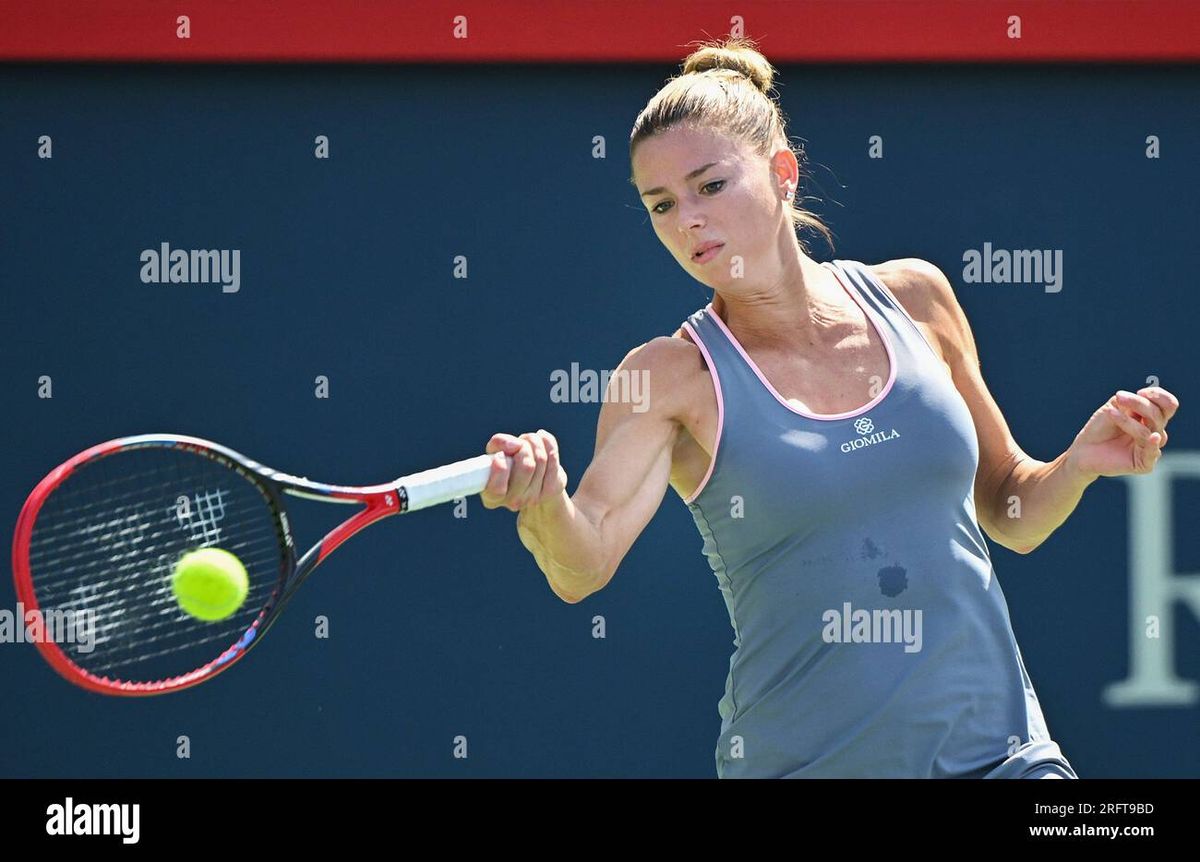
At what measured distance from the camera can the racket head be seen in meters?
2.23

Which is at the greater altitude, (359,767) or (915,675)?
(915,675)

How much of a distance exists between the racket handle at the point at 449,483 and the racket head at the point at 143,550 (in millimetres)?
192

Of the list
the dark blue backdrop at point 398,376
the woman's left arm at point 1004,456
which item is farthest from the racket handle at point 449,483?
the dark blue backdrop at point 398,376

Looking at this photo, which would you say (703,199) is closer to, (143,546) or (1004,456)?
(1004,456)

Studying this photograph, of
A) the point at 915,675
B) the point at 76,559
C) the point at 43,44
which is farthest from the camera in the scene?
the point at 43,44

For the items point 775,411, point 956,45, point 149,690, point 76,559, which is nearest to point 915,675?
point 775,411

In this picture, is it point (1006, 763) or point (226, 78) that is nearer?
point (1006, 763)

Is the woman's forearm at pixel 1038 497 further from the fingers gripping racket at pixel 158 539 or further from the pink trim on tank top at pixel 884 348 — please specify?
the fingers gripping racket at pixel 158 539

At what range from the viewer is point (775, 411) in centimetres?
232

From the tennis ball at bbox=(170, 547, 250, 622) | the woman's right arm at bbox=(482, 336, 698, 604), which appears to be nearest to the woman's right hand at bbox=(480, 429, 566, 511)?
the woman's right arm at bbox=(482, 336, 698, 604)

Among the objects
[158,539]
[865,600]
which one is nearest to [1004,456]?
[865,600]

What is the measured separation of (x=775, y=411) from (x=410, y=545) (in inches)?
72.3

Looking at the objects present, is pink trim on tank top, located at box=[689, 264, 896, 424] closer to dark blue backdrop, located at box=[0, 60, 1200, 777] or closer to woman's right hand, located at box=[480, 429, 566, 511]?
woman's right hand, located at box=[480, 429, 566, 511]

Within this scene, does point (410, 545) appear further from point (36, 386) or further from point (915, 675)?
point (915, 675)
